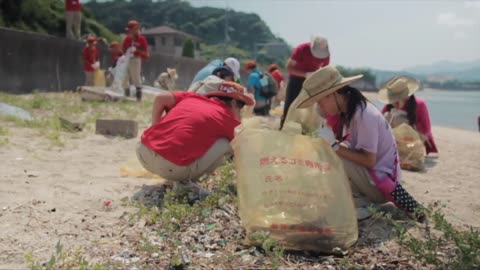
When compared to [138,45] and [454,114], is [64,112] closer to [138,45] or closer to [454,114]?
[138,45]

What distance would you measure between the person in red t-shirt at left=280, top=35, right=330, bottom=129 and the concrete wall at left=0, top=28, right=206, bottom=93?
561cm

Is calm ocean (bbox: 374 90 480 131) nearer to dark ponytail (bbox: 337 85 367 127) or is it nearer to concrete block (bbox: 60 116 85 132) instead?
concrete block (bbox: 60 116 85 132)

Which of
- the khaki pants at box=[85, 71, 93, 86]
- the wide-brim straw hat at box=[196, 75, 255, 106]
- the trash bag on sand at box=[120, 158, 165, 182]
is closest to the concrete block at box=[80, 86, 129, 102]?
the khaki pants at box=[85, 71, 93, 86]

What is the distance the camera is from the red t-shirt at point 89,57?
9696 mm

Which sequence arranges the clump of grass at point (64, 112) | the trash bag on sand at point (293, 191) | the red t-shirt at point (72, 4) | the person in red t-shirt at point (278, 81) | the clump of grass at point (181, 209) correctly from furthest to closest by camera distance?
the person in red t-shirt at point (278, 81), the red t-shirt at point (72, 4), the clump of grass at point (64, 112), the clump of grass at point (181, 209), the trash bag on sand at point (293, 191)

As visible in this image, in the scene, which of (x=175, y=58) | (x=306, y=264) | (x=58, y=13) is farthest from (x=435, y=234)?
(x=58, y=13)

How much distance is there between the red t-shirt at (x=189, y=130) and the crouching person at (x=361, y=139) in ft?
1.84

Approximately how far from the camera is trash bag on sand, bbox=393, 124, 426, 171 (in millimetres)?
4430

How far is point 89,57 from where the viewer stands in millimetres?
9781

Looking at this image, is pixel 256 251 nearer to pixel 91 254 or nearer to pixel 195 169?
pixel 91 254

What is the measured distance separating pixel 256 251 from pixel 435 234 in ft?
3.66

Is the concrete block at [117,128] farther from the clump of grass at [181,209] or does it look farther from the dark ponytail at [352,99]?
the dark ponytail at [352,99]

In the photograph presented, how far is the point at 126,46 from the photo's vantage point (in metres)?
8.66

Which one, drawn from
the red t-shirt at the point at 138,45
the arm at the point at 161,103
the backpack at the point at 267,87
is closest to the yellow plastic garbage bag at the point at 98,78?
the red t-shirt at the point at 138,45
